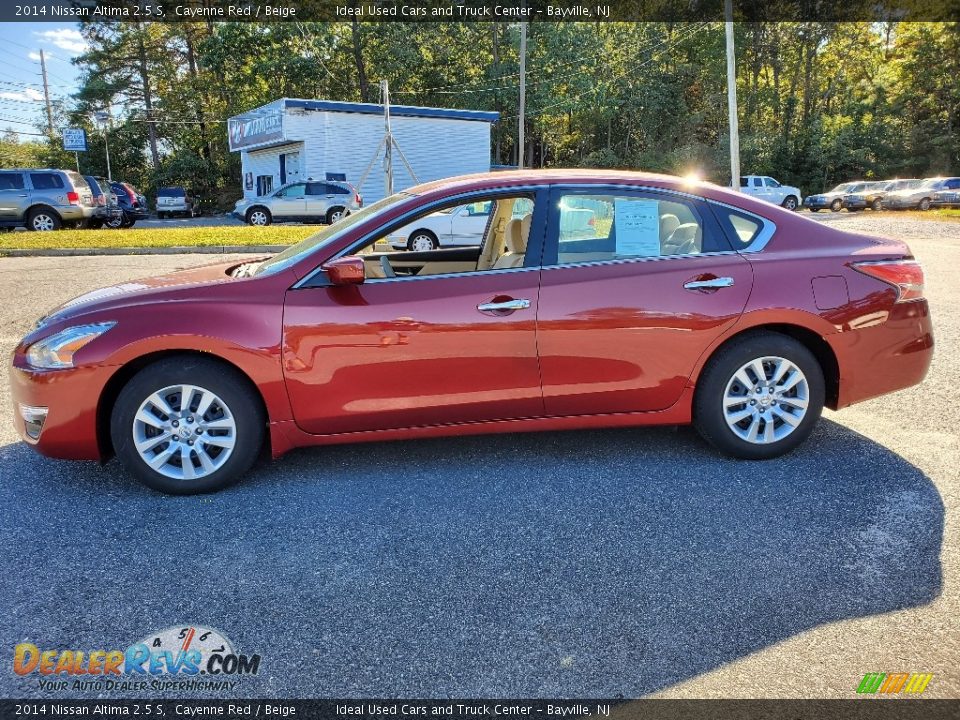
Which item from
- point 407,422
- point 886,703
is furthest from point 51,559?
point 886,703

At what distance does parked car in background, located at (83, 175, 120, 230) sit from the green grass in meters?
3.90

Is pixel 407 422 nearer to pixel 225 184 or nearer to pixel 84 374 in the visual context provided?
pixel 84 374

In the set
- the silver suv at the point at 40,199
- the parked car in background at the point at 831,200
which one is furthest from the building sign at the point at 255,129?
the parked car in background at the point at 831,200

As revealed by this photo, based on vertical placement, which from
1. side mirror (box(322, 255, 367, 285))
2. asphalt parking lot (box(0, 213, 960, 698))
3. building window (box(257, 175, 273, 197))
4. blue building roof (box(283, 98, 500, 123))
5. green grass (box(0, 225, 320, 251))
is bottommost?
asphalt parking lot (box(0, 213, 960, 698))

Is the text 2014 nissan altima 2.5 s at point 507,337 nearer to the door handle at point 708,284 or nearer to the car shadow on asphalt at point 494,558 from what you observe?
the door handle at point 708,284

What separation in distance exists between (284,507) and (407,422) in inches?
29.4

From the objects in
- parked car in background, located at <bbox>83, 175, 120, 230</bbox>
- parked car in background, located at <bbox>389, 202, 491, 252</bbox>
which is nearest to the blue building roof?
parked car in background, located at <bbox>83, 175, 120, 230</bbox>

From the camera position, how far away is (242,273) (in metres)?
4.10

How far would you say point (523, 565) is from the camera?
298cm

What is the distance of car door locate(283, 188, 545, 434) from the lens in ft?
12.1

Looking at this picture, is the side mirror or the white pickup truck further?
the white pickup truck

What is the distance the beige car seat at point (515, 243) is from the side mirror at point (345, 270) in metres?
0.73

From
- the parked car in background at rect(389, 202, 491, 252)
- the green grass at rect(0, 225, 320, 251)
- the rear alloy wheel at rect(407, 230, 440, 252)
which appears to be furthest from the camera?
the green grass at rect(0, 225, 320, 251)

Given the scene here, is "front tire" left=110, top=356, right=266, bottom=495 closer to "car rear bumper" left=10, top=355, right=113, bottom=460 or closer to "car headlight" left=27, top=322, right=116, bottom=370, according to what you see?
"car rear bumper" left=10, top=355, right=113, bottom=460
